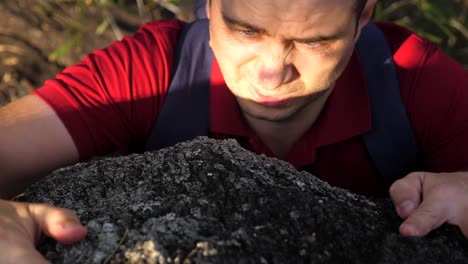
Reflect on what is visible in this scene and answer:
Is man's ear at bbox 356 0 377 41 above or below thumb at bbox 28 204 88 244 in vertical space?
above

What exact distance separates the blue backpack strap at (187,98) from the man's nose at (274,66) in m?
0.37

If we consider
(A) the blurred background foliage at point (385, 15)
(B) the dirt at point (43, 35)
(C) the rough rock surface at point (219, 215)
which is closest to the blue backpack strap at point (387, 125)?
(C) the rough rock surface at point (219, 215)

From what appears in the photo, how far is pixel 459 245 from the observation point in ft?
5.75

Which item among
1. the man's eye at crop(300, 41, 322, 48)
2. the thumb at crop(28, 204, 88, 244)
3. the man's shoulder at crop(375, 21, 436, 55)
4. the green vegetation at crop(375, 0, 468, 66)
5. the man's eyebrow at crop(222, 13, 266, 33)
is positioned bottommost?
the green vegetation at crop(375, 0, 468, 66)

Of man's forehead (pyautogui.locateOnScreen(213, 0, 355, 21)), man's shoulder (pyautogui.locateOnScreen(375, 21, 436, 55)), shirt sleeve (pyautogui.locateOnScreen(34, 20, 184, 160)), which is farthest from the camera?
man's shoulder (pyautogui.locateOnScreen(375, 21, 436, 55))

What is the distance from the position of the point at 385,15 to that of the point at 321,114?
2079 mm

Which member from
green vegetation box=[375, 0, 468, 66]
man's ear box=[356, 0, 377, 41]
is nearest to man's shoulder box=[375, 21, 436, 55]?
man's ear box=[356, 0, 377, 41]

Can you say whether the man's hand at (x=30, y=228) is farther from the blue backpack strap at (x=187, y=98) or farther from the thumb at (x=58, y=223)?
the blue backpack strap at (x=187, y=98)

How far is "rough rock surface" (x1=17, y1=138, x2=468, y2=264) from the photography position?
1.51m

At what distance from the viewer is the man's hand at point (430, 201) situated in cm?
177

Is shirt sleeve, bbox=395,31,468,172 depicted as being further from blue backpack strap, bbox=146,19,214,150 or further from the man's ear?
blue backpack strap, bbox=146,19,214,150

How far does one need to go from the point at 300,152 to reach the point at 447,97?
1.78ft

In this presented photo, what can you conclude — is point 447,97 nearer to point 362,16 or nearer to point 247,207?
point 362,16

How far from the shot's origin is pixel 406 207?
1.87 m
